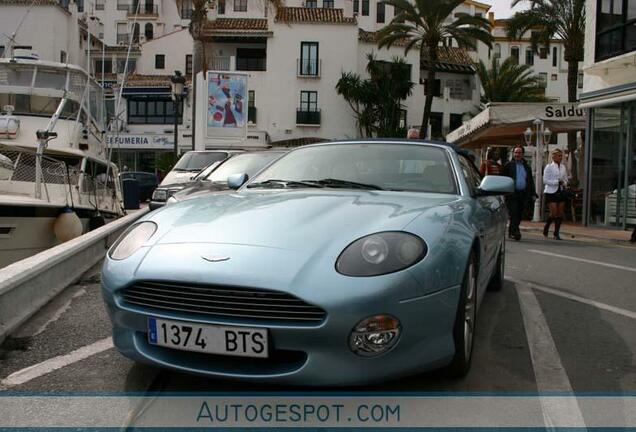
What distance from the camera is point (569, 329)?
459 cm

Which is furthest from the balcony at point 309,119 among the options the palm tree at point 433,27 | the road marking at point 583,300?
the road marking at point 583,300

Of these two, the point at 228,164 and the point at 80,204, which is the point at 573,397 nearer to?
the point at 228,164

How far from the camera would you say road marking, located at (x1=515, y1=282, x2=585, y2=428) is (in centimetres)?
289

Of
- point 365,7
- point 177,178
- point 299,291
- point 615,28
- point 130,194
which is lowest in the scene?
point 130,194

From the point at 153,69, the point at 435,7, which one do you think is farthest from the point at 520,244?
the point at 153,69

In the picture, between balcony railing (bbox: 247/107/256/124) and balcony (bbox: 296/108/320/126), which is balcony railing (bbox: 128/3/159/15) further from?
balcony (bbox: 296/108/320/126)

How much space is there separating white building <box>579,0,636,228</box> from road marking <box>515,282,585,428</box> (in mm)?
10560

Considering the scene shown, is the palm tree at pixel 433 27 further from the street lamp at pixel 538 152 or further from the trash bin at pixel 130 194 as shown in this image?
the trash bin at pixel 130 194

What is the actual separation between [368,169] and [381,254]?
1555 millimetres

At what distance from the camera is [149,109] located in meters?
41.8

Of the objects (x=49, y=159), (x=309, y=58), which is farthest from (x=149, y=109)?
(x=49, y=159)

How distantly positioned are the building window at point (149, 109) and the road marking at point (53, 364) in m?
39.3

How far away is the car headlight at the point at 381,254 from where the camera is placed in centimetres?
280

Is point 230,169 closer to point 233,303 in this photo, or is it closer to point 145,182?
point 233,303
